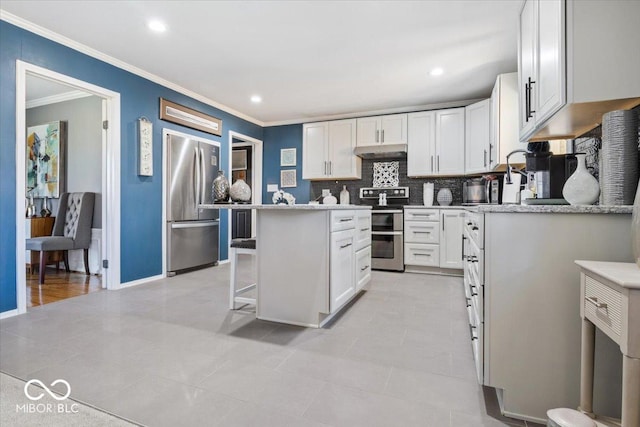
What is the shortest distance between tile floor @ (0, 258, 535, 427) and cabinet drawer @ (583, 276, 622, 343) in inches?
24.4

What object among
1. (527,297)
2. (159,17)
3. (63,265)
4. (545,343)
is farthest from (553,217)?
(63,265)

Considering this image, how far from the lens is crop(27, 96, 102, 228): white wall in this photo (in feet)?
14.1

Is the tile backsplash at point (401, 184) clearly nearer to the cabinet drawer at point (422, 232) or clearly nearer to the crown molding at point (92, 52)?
the cabinet drawer at point (422, 232)

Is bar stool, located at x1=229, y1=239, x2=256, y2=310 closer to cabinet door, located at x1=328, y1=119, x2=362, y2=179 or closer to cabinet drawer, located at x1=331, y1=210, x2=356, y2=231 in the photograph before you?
cabinet drawer, located at x1=331, y1=210, x2=356, y2=231

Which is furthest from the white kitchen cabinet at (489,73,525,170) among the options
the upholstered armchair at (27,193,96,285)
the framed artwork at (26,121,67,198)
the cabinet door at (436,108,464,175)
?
the framed artwork at (26,121,67,198)

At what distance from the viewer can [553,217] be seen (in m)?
1.28

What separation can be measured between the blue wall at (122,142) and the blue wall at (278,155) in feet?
4.69

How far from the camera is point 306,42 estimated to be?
3.03m

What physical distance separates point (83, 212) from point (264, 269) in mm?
3078

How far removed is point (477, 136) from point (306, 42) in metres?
2.57

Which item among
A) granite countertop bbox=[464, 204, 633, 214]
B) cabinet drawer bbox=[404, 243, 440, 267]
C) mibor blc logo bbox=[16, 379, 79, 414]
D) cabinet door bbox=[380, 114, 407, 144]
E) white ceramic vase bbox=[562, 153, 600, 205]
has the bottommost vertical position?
mibor blc logo bbox=[16, 379, 79, 414]

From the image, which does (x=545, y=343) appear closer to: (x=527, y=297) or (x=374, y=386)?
(x=527, y=297)

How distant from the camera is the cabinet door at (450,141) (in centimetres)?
442

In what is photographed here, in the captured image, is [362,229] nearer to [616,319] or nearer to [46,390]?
[616,319]
